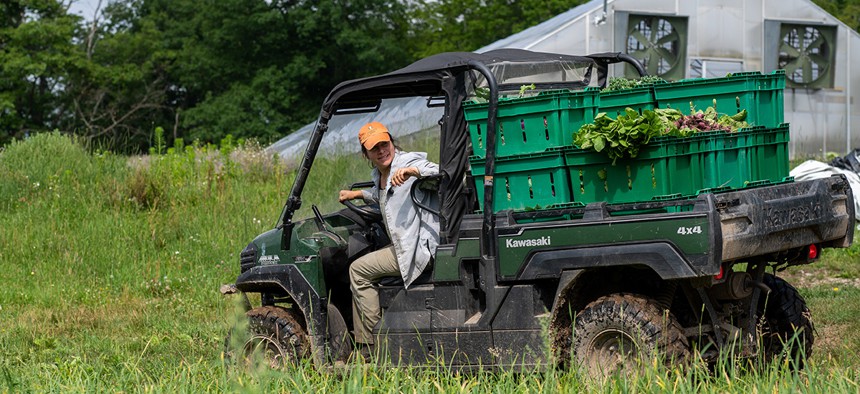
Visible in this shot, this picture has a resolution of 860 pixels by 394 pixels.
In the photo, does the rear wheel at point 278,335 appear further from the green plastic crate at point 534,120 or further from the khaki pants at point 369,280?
the green plastic crate at point 534,120

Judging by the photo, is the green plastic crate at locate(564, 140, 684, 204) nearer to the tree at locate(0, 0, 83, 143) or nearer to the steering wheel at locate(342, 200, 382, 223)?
the steering wheel at locate(342, 200, 382, 223)

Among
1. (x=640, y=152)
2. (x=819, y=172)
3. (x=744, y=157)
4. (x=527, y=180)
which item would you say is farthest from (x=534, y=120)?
(x=819, y=172)

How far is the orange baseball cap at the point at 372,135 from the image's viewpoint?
7.42m

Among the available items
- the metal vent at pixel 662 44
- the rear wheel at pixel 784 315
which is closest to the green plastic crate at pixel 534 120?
the rear wheel at pixel 784 315

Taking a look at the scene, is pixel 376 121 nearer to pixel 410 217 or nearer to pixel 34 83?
pixel 410 217

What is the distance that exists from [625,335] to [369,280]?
1.78 m

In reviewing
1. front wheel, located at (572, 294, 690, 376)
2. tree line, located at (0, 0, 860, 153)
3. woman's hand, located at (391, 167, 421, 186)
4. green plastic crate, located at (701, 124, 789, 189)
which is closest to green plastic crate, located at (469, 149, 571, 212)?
woman's hand, located at (391, 167, 421, 186)

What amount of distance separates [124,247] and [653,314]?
933cm

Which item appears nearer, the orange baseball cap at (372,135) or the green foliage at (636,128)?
the green foliage at (636,128)

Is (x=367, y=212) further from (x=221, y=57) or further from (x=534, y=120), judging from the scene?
(x=221, y=57)

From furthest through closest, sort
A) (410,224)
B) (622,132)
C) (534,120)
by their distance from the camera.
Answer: (410,224), (534,120), (622,132)

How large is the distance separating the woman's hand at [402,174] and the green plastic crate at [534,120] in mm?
376

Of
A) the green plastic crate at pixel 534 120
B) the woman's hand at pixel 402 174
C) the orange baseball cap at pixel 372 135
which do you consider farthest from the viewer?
the orange baseball cap at pixel 372 135

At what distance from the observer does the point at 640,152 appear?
6562 millimetres
